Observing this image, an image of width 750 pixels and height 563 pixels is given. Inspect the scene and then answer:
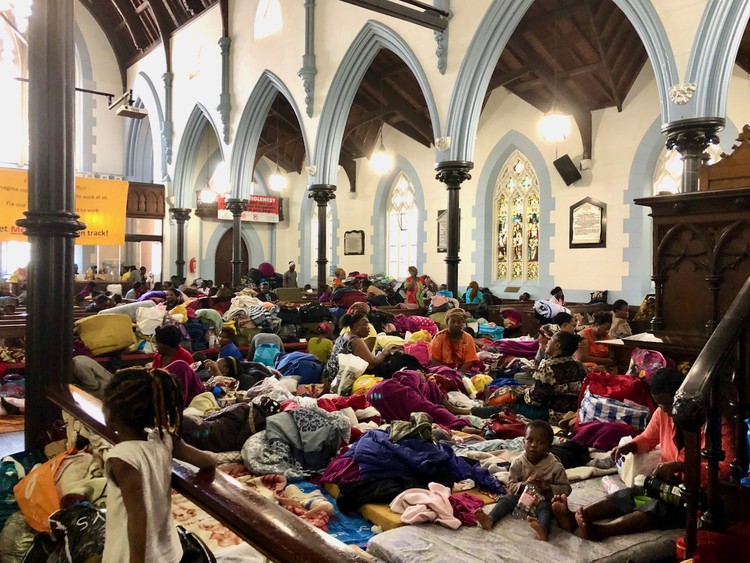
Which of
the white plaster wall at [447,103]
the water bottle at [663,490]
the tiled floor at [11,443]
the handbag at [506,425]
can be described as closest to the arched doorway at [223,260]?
the white plaster wall at [447,103]

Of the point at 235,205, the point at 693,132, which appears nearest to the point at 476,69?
the point at 693,132

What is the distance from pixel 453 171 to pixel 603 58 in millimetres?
Result: 3491

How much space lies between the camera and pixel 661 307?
147 inches

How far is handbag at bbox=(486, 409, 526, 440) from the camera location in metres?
4.77

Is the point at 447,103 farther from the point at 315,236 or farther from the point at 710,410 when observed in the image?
the point at 315,236

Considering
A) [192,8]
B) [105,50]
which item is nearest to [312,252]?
[192,8]

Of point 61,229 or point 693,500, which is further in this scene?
point 61,229

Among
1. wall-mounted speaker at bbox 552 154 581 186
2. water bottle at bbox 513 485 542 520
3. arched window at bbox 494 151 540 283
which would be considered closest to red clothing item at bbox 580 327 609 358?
water bottle at bbox 513 485 542 520

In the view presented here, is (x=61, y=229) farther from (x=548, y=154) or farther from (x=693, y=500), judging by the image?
(x=548, y=154)

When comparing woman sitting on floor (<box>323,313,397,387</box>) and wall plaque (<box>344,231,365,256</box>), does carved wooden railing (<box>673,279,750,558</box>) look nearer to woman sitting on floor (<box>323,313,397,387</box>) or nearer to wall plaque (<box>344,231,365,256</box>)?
woman sitting on floor (<box>323,313,397,387</box>)

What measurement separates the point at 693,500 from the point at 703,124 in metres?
5.05

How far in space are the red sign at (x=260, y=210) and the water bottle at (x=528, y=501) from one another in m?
15.7

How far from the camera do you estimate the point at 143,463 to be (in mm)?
1898

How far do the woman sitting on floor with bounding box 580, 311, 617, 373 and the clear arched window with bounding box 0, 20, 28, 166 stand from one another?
1613 cm
